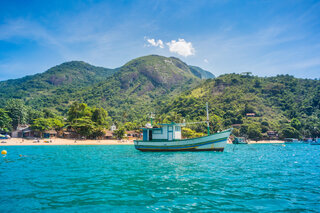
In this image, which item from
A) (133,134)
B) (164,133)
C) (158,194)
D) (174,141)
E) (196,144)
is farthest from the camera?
(133,134)

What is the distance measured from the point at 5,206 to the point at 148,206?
18.3 feet

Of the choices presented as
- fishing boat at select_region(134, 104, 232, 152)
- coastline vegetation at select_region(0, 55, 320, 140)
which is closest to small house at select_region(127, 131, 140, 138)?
coastline vegetation at select_region(0, 55, 320, 140)

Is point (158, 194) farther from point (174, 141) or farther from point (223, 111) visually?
point (223, 111)

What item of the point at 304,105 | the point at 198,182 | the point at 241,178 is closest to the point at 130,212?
the point at 198,182

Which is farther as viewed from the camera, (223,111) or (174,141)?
(223,111)

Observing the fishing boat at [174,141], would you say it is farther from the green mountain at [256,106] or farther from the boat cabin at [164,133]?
the green mountain at [256,106]

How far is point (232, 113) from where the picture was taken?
116 meters

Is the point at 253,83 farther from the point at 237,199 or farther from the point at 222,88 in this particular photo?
the point at 237,199

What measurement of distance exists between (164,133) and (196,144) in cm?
606

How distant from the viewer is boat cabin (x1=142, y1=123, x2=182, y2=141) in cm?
3422

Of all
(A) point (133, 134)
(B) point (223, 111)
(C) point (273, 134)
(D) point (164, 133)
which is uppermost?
(B) point (223, 111)

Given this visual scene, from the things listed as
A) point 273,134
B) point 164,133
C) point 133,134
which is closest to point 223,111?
point 273,134

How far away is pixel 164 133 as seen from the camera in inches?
1362

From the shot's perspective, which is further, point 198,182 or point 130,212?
point 198,182
